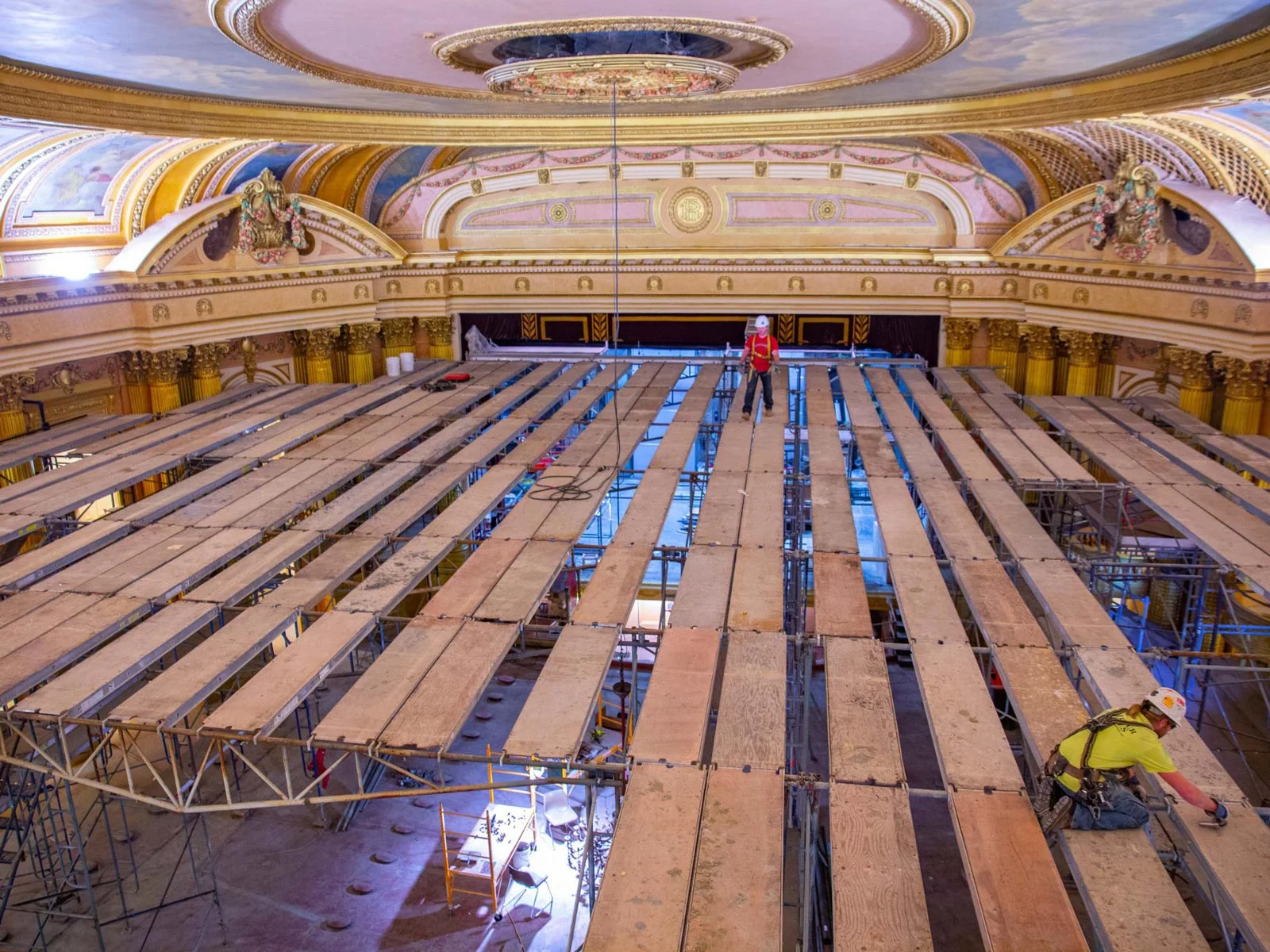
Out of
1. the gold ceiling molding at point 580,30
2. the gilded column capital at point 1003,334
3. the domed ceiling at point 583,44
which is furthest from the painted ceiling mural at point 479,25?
the gilded column capital at point 1003,334

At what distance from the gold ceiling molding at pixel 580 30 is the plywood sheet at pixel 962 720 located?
4696mm

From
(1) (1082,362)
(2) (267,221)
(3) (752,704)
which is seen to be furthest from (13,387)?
(1) (1082,362)

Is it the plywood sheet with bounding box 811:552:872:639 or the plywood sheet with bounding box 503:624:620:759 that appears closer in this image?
the plywood sheet with bounding box 503:624:620:759

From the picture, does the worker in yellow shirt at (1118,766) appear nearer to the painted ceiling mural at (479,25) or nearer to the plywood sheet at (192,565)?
the painted ceiling mural at (479,25)

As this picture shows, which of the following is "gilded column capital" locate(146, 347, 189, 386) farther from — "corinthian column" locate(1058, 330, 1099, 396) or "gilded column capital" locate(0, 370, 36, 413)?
"corinthian column" locate(1058, 330, 1099, 396)

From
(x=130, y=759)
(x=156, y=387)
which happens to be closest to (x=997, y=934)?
(x=130, y=759)

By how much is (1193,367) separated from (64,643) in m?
14.1

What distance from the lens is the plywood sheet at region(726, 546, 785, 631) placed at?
7508 mm

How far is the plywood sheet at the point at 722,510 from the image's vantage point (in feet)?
30.2

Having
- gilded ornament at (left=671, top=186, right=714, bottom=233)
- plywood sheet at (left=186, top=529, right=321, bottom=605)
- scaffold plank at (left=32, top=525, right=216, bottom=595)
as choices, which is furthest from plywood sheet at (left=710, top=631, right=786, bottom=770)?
gilded ornament at (left=671, top=186, right=714, bottom=233)

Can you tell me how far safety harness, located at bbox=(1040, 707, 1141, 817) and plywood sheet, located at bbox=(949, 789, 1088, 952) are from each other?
0.87 feet

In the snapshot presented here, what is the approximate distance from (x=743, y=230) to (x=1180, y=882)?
12498 mm

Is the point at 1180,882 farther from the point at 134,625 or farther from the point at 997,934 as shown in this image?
the point at 134,625

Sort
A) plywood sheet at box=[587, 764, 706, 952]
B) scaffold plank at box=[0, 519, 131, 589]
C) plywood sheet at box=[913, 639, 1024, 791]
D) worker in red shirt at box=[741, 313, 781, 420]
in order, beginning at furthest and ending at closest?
worker in red shirt at box=[741, 313, 781, 420] < scaffold plank at box=[0, 519, 131, 589] < plywood sheet at box=[913, 639, 1024, 791] < plywood sheet at box=[587, 764, 706, 952]
